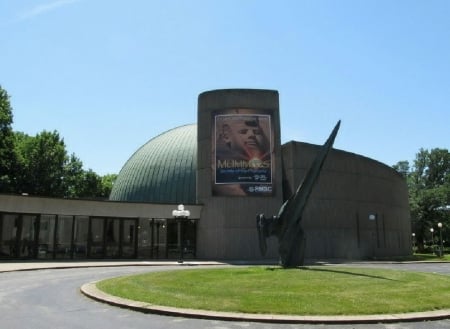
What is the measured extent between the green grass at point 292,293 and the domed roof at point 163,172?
94.7ft

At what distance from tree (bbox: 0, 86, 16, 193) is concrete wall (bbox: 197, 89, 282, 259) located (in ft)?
74.5

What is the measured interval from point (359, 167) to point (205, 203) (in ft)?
54.6

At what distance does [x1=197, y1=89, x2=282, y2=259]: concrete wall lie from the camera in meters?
38.3

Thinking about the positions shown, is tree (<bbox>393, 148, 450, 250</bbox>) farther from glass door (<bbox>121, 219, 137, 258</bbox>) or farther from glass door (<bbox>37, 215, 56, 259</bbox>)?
glass door (<bbox>37, 215, 56, 259</bbox>)

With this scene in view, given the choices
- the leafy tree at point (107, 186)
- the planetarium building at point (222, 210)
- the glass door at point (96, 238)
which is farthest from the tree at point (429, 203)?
the glass door at point (96, 238)

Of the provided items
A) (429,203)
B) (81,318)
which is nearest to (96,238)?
(81,318)

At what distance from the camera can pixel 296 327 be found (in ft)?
31.3

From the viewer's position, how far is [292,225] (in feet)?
74.4

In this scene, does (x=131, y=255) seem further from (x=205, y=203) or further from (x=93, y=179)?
(x=93, y=179)

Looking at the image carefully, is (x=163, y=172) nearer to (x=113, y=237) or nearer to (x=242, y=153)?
(x=113, y=237)

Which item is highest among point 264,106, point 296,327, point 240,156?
point 264,106

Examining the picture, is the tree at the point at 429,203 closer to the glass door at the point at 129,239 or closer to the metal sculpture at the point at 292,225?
the glass door at the point at 129,239

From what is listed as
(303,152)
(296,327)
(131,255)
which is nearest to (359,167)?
(303,152)

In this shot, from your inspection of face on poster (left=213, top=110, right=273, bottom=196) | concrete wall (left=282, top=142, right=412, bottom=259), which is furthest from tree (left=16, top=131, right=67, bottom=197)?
concrete wall (left=282, top=142, right=412, bottom=259)
